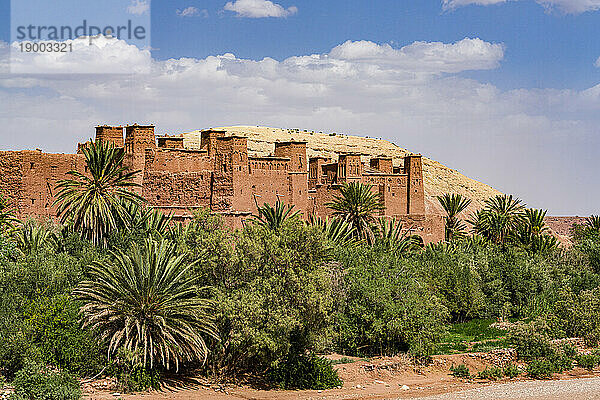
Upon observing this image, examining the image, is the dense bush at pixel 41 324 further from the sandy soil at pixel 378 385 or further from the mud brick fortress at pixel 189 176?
the mud brick fortress at pixel 189 176

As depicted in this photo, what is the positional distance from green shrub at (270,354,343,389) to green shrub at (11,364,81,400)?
586 cm

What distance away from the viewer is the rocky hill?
3541 inches

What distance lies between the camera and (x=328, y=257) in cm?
2312

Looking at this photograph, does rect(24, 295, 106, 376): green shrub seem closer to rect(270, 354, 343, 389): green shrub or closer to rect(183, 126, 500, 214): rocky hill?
rect(270, 354, 343, 389): green shrub

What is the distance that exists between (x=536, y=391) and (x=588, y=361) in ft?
19.4

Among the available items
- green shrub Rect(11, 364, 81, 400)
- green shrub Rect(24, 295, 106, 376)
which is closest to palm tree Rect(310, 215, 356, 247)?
green shrub Rect(24, 295, 106, 376)

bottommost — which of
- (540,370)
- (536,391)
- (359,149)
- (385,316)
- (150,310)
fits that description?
(540,370)

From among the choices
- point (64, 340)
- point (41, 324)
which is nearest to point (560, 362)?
point (64, 340)

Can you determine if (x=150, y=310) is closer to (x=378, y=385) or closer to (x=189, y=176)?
(x=378, y=385)

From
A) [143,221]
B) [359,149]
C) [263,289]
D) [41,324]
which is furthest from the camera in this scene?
[359,149]

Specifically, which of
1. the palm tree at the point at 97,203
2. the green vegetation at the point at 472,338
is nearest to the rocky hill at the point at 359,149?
the green vegetation at the point at 472,338

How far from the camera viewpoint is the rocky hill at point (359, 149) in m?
89.9

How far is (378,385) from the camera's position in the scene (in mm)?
23047

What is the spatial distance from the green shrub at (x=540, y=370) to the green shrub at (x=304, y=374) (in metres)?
6.89
